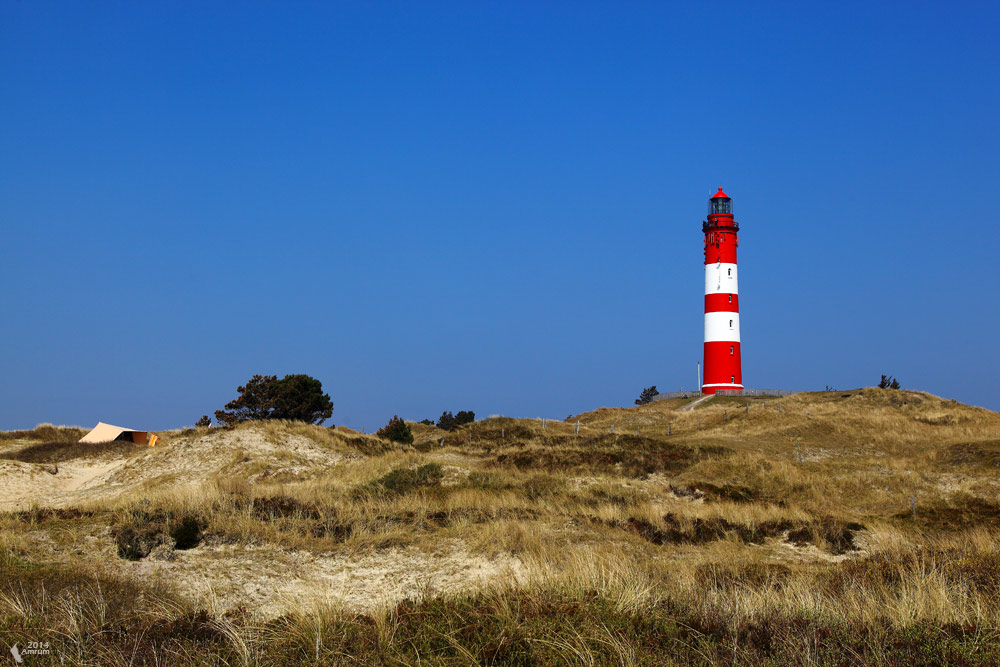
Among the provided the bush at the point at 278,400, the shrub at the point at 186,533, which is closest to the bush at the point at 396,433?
the bush at the point at 278,400

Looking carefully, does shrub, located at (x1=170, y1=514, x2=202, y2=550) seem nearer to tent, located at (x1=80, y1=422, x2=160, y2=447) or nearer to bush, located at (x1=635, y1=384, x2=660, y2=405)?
tent, located at (x1=80, y1=422, x2=160, y2=447)

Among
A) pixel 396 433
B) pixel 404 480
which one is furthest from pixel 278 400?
pixel 404 480

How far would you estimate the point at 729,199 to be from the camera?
72.8m

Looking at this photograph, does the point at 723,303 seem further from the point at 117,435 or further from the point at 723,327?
the point at 117,435

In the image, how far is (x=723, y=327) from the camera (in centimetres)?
6788

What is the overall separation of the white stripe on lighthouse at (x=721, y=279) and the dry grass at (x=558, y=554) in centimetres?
3300

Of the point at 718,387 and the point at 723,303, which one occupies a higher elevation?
the point at 723,303

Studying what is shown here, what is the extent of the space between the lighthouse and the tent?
4739 cm

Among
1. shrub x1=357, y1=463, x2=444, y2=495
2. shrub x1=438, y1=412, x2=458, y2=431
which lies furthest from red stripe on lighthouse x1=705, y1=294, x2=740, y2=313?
shrub x1=357, y1=463, x2=444, y2=495

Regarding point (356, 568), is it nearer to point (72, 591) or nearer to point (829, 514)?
point (72, 591)

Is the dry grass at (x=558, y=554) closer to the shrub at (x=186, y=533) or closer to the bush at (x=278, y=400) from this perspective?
the shrub at (x=186, y=533)

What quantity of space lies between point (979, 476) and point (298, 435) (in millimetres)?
28193

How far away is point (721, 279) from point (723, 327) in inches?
176

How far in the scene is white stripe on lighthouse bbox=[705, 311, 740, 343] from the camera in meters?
67.9
